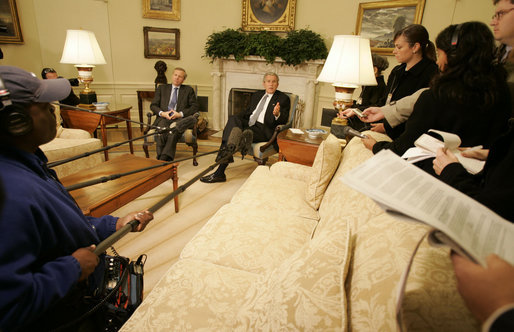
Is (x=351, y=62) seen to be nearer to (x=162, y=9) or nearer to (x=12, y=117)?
(x=12, y=117)

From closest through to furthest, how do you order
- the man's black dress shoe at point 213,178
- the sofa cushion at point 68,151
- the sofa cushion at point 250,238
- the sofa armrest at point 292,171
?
the sofa cushion at point 250,238, the sofa armrest at point 292,171, the sofa cushion at point 68,151, the man's black dress shoe at point 213,178

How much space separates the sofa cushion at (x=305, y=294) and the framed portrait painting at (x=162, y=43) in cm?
575

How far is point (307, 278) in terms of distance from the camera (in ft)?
2.52

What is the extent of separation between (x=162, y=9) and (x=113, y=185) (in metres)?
4.69

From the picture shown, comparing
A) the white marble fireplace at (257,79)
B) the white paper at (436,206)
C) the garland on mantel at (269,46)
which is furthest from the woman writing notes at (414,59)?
the white marble fireplace at (257,79)

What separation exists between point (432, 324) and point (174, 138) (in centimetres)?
334

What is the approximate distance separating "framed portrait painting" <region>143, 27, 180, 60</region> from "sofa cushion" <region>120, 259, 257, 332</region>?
17.8ft

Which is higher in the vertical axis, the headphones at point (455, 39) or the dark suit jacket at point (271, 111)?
the headphones at point (455, 39)

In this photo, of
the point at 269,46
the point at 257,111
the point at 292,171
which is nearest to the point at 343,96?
the point at 292,171

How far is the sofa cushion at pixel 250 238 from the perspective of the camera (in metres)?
1.31

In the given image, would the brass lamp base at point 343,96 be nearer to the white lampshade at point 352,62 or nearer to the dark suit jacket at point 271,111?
the white lampshade at point 352,62

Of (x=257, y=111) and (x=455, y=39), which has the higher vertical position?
(x=455, y=39)

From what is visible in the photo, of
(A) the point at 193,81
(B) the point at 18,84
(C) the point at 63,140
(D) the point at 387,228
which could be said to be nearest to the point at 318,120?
(A) the point at 193,81

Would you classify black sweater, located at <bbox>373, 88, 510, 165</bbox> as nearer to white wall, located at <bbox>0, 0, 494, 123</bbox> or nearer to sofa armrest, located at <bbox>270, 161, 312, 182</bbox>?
sofa armrest, located at <bbox>270, 161, 312, 182</bbox>
